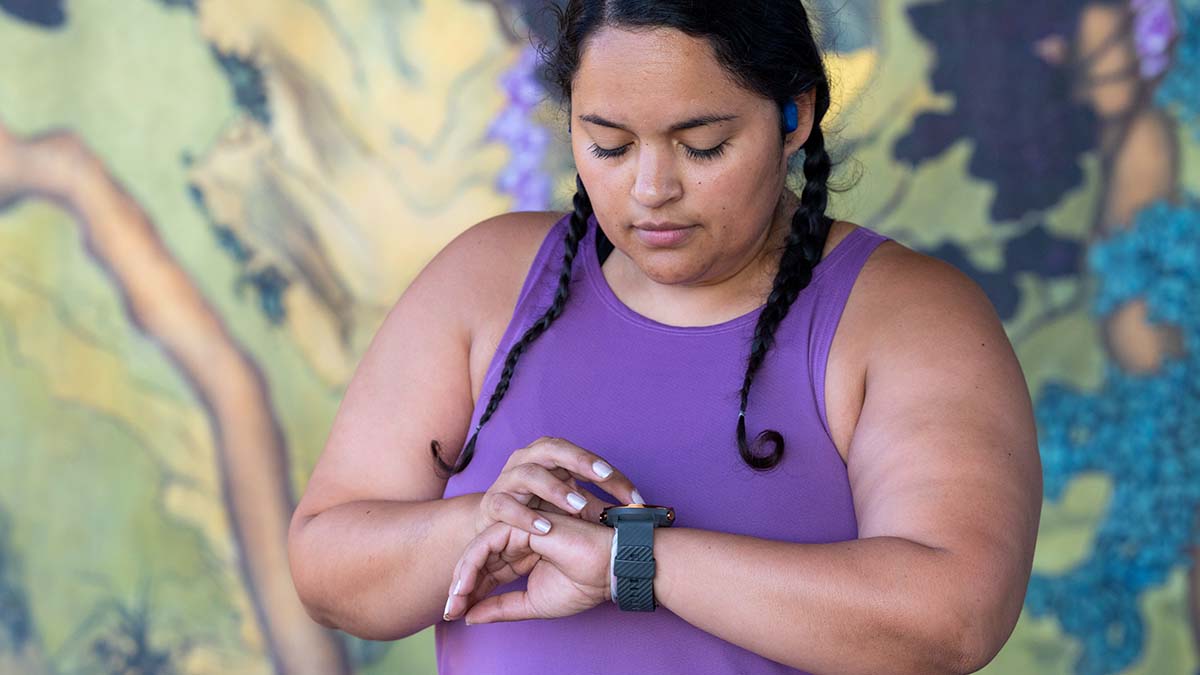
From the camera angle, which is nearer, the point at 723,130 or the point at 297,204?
the point at 723,130

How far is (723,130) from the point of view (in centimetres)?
176

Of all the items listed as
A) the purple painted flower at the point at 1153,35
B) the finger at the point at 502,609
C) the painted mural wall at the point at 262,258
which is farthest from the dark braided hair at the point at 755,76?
the purple painted flower at the point at 1153,35

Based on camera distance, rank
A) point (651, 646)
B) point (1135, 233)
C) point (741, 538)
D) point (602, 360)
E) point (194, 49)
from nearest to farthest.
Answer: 1. point (741, 538)
2. point (651, 646)
3. point (602, 360)
4. point (1135, 233)
5. point (194, 49)

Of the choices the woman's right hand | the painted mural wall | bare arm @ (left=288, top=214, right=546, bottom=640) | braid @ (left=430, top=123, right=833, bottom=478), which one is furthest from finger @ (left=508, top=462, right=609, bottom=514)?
the painted mural wall

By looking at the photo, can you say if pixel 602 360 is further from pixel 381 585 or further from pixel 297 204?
pixel 297 204

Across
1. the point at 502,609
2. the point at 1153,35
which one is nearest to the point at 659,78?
the point at 502,609

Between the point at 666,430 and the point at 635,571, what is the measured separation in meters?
0.26

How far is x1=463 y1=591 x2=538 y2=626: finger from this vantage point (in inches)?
68.9

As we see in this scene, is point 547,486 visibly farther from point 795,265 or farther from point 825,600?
point 795,265

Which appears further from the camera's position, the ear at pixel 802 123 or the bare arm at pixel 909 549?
the ear at pixel 802 123

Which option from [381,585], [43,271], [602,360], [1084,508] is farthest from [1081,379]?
[43,271]

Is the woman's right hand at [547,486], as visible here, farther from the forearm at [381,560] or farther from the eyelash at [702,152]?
the eyelash at [702,152]

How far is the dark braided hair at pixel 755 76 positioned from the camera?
69.4 inches

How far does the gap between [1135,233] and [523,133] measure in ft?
5.08
